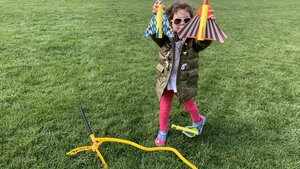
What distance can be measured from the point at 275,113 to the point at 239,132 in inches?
26.1

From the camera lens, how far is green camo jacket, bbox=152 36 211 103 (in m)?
2.48

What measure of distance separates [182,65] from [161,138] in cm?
71

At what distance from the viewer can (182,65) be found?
252cm

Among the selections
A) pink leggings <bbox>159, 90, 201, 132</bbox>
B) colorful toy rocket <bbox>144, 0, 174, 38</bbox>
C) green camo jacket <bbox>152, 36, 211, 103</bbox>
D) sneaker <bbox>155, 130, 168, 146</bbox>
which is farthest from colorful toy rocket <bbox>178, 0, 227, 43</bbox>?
sneaker <bbox>155, 130, 168, 146</bbox>

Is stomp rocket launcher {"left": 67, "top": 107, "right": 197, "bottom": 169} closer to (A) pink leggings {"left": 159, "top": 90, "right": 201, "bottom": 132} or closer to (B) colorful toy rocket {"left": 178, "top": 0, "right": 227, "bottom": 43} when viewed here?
(A) pink leggings {"left": 159, "top": 90, "right": 201, "bottom": 132}

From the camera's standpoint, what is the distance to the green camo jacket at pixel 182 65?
248 centimetres

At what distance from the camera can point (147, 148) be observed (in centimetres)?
256

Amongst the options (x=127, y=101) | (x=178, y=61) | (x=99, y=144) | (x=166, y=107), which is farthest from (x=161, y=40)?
(x=127, y=101)

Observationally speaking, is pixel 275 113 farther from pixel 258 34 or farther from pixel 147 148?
pixel 258 34

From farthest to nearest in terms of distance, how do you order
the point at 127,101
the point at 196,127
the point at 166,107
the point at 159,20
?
the point at 127,101
the point at 196,127
the point at 166,107
the point at 159,20

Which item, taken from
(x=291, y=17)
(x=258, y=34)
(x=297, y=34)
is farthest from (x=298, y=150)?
(x=291, y=17)

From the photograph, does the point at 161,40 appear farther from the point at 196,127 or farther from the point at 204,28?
the point at 196,127

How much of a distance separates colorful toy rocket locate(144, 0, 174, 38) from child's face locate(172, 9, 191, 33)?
0.57 feet

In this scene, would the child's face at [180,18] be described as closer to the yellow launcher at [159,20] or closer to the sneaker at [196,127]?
the yellow launcher at [159,20]
